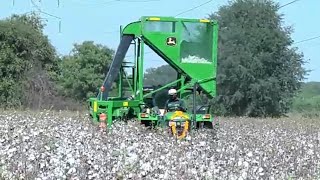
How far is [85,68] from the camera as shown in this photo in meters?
59.4

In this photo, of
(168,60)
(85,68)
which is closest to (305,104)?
(85,68)

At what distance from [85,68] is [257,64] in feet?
56.0

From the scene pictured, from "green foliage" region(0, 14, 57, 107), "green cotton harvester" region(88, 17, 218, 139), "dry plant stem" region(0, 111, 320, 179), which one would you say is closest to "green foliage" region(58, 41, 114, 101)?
"green foliage" region(0, 14, 57, 107)

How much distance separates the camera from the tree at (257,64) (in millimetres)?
47469

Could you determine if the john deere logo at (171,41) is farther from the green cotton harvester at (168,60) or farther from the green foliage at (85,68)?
the green foliage at (85,68)

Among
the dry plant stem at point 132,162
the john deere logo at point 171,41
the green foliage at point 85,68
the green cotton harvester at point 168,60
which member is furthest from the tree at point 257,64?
the dry plant stem at point 132,162

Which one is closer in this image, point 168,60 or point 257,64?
point 168,60

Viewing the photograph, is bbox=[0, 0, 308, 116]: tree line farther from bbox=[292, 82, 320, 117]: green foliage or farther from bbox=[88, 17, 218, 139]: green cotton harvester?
bbox=[88, 17, 218, 139]: green cotton harvester

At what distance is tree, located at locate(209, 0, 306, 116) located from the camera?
47469 mm

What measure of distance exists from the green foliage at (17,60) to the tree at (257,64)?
12.5m

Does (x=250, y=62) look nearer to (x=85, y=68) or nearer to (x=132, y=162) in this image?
(x=85, y=68)

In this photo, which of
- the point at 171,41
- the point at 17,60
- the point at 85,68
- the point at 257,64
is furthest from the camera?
the point at 85,68

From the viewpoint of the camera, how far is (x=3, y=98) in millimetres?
37406

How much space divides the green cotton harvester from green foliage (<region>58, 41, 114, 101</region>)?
37.2 metres
